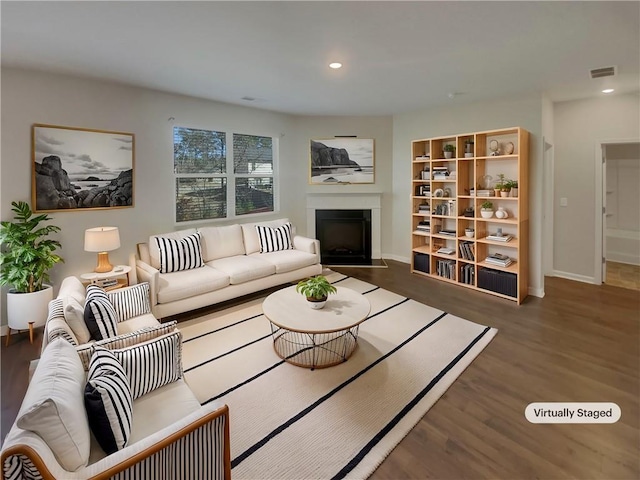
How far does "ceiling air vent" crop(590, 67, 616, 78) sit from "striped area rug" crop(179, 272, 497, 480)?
2.84 m

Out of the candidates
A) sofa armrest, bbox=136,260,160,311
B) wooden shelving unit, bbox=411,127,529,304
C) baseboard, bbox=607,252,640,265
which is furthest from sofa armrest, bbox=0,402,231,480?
baseboard, bbox=607,252,640,265

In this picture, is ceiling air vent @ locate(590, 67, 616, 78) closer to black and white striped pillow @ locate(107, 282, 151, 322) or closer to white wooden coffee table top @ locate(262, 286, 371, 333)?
white wooden coffee table top @ locate(262, 286, 371, 333)

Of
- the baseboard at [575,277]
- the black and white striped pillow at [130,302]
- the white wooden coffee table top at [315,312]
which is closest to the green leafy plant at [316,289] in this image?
the white wooden coffee table top at [315,312]

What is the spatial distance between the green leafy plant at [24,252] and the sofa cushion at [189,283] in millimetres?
1076

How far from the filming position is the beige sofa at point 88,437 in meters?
1.10

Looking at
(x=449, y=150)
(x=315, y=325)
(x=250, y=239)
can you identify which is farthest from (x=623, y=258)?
(x=250, y=239)

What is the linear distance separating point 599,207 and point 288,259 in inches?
170

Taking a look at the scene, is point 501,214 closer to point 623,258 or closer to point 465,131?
point 465,131

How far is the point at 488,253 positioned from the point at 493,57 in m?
2.65

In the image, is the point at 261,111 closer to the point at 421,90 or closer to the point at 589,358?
the point at 421,90

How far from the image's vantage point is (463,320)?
3.59 meters

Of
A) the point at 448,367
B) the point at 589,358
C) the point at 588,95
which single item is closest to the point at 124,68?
the point at 448,367

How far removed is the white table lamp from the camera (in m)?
3.46

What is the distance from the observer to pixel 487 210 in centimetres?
448
